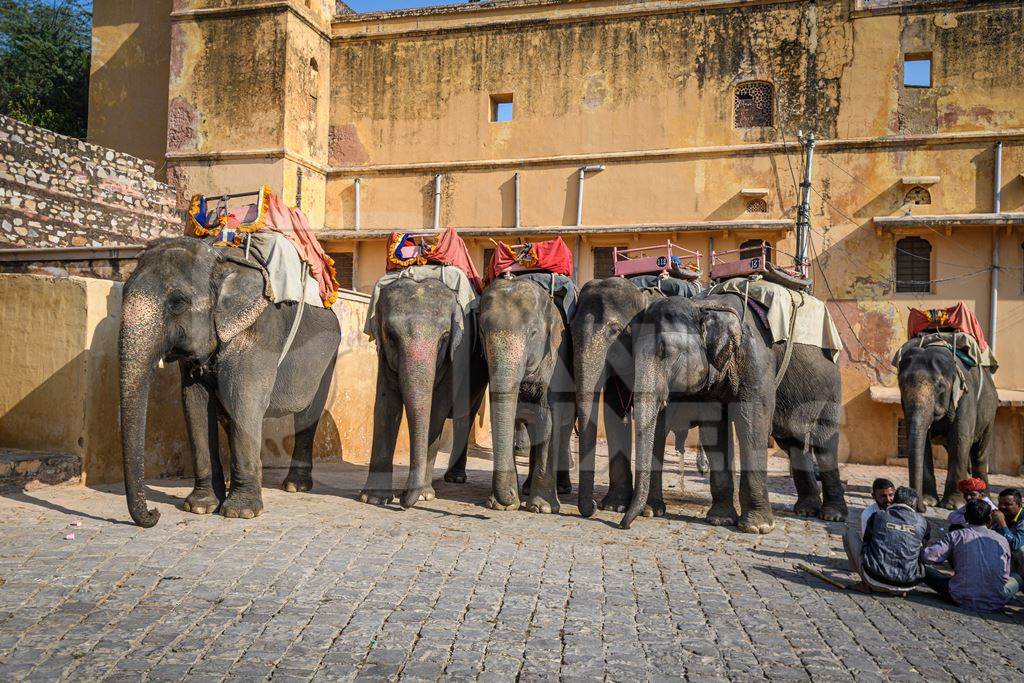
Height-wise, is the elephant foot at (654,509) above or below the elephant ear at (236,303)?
below

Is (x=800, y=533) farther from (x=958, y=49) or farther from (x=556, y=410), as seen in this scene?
(x=958, y=49)

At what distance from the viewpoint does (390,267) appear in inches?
341

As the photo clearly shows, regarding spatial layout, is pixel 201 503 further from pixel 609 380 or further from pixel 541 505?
pixel 609 380

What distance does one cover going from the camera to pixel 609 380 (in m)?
8.30

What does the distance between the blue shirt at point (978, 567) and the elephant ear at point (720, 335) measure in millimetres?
2356

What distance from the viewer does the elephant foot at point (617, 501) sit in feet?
26.6

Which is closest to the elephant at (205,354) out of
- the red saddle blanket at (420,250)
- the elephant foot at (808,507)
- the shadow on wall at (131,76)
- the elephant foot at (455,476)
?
the red saddle blanket at (420,250)

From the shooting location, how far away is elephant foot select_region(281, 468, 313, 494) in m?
8.37

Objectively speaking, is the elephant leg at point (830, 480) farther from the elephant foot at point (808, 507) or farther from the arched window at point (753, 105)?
the arched window at point (753, 105)

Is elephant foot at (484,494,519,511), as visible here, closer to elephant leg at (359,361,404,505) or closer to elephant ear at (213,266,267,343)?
elephant leg at (359,361,404,505)

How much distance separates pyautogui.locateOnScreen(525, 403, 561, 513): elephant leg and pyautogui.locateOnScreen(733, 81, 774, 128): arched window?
43.0 ft

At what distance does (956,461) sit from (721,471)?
3.53 metres

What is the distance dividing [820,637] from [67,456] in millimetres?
6229

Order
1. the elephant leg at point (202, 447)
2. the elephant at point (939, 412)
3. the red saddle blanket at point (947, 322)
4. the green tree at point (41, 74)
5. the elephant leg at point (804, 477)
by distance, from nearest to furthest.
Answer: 1. the elephant leg at point (202, 447)
2. the elephant leg at point (804, 477)
3. the elephant at point (939, 412)
4. the red saddle blanket at point (947, 322)
5. the green tree at point (41, 74)
